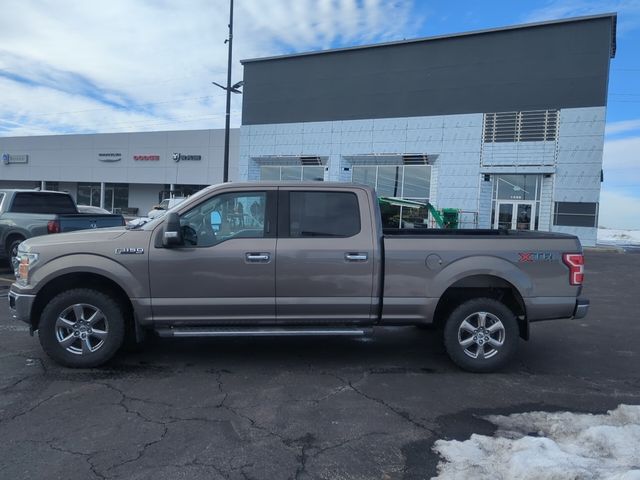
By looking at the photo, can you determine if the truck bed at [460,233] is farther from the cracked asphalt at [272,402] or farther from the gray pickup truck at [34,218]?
the gray pickup truck at [34,218]

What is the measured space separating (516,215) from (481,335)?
83.6 ft

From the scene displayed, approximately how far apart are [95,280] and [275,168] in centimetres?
3092

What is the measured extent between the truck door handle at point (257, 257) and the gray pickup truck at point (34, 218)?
22.6 ft

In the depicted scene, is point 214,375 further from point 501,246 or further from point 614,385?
point 614,385

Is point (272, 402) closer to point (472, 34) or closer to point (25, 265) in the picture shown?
point (25, 265)

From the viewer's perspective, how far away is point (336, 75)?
1294 inches

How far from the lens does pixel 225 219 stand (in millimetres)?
5250

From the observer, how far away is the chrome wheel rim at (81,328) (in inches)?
201

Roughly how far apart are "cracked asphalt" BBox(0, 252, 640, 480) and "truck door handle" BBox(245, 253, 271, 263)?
3.98 feet

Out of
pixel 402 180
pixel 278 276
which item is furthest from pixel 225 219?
pixel 402 180

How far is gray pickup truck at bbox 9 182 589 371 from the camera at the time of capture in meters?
5.07

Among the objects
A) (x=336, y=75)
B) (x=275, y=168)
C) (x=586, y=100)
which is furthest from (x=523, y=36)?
(x=275, y=168)

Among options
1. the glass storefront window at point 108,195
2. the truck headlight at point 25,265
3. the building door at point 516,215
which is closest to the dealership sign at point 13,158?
the glass storefront window at point 108,195

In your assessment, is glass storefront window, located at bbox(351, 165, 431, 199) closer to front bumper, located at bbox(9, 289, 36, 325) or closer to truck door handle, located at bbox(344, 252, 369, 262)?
truck door handle, located at bbox(344, 252, 369, 262)
